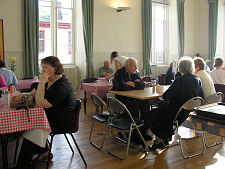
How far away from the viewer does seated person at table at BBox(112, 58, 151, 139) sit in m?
3.82

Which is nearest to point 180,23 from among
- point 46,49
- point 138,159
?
point 46,49

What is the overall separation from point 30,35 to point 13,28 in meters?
0.48

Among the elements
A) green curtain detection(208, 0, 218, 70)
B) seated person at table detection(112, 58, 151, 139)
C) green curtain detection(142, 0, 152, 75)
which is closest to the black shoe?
seated person at table detection(112, 58, 151, 139)

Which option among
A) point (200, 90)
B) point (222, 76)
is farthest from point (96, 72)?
point (200, 90)

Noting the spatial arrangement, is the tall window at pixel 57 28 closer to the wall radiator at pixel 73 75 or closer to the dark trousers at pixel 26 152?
the wall radiator at pixel 73 75

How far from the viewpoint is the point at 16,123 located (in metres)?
2.46

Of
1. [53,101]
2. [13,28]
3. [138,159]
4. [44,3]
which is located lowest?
[138,159]

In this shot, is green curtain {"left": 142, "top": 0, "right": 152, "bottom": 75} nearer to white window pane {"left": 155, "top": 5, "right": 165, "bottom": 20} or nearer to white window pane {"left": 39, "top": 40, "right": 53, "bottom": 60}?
white window pane {"left": 155, "top": 5, "right": 165, "bottom": 20}

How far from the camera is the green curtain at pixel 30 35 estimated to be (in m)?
6.96

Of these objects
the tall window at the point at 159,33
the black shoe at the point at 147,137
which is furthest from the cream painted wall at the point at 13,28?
the tall window at the point at 159,33

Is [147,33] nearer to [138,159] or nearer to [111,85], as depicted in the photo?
[111,85]

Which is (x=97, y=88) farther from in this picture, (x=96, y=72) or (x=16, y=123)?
(x=96, y=72)

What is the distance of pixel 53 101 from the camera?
9.04 ft

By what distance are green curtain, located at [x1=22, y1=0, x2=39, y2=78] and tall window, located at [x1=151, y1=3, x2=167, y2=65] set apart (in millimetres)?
4839
